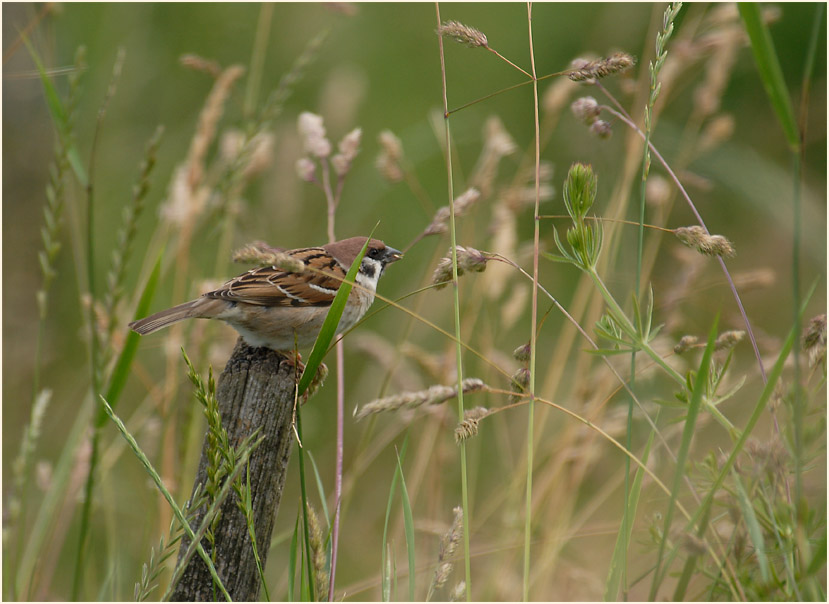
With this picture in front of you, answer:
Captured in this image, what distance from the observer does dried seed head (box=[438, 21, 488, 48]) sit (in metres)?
1.79

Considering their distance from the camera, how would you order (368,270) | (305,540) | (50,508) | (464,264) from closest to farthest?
(305,540), (464,264), (50,508), (368,270)

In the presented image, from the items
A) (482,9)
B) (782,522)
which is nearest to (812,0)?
(482,9)

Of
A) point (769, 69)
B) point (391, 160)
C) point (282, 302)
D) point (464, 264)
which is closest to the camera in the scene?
point (769, 69)

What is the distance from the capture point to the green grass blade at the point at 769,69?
141 cm

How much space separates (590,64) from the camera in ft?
6.09

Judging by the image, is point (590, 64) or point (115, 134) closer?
point (590, 64)

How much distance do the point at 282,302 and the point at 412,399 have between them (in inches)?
62.1

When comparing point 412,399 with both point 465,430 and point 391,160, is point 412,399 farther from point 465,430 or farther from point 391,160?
point 391,160

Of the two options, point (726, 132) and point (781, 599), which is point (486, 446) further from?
point (781, 599)

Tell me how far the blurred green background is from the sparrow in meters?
0.84

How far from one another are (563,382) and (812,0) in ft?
8.86

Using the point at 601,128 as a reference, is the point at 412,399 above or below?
below

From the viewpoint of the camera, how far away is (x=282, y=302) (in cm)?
315

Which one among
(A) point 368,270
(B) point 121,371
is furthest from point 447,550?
(A) point 368,270
